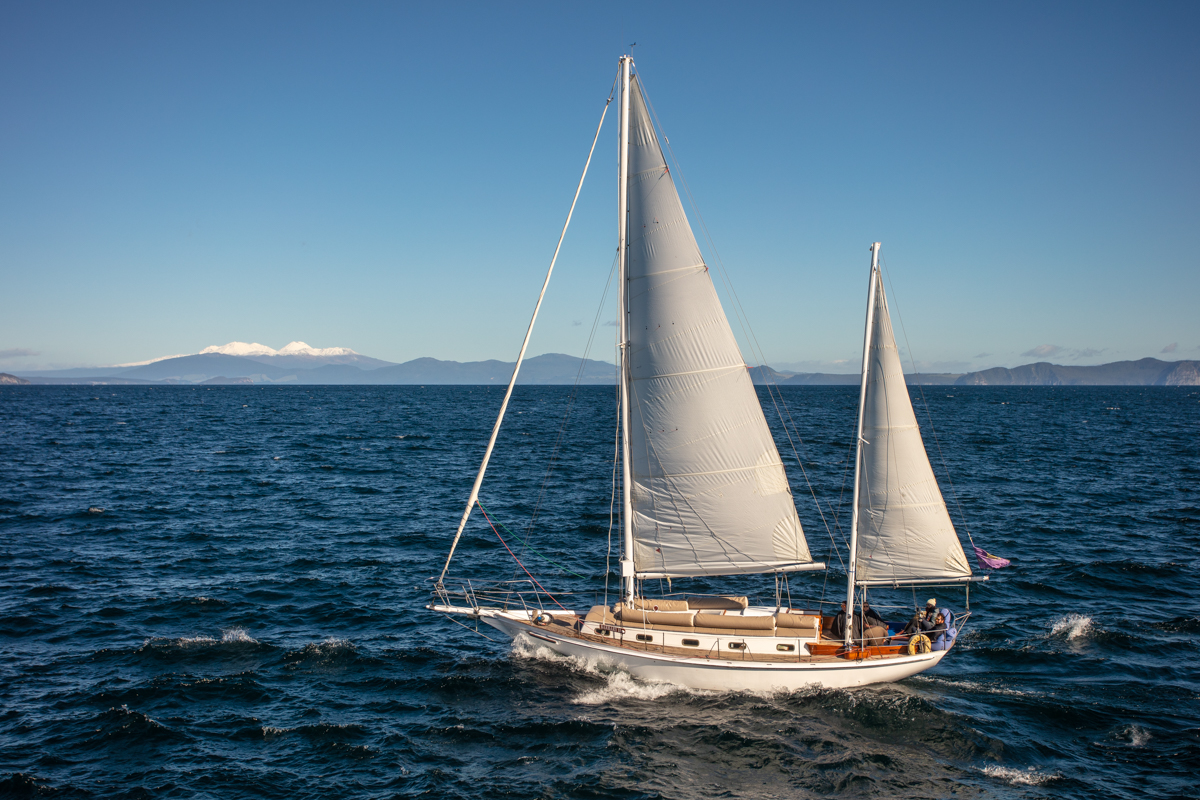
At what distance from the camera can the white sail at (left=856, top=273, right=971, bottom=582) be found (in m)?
20.5

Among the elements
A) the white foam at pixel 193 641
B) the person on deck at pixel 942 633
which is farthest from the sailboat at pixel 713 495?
the white foam at pixel 193 641

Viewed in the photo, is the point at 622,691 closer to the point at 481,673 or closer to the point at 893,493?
the point at 481,673

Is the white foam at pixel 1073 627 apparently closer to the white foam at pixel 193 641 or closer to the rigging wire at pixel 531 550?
the rigging wire at pixel 531 550

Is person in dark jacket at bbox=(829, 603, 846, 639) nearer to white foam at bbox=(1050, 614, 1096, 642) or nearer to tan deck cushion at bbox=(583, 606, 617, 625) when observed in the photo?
tan deck cushion at bbox=(583, 606, 617, 625)

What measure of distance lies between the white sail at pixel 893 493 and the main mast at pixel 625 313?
7.02 metres

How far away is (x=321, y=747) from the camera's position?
18359 millimetres

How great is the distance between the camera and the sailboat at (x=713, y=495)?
2011cm

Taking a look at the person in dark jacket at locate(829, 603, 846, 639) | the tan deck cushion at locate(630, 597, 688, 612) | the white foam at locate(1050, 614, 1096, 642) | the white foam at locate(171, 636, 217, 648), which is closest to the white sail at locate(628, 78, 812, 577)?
the tan deck cushion at locate(630, 597, 688, 612)

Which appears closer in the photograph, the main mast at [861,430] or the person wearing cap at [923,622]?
the main mast at [861,430]

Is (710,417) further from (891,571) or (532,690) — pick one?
(532,690)

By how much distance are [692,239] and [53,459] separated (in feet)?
222

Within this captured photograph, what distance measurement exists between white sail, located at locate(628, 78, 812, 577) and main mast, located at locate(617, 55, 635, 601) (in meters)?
0.16

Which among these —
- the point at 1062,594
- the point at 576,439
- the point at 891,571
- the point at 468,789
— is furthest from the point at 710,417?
the point at 576,439

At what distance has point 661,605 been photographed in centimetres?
2200
